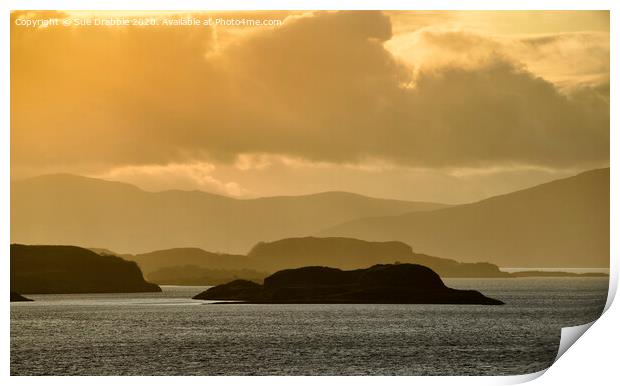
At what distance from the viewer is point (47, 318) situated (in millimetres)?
8984

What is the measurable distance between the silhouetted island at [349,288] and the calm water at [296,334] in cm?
9

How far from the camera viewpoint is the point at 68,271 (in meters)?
9.16

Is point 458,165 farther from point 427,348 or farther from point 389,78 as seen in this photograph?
point 427,348

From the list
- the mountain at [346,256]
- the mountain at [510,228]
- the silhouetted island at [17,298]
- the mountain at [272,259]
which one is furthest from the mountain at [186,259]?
the silhouetted island at [17,298]

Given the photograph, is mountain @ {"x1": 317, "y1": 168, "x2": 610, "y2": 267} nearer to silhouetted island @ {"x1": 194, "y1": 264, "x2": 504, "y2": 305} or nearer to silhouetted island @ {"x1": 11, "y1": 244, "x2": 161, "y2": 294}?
silhouetted island @ {"x1": 194, "y1": 264, "x2": 504, "y2": 305}

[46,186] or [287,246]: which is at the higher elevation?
[46,186]

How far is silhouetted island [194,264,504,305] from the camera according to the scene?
920cm

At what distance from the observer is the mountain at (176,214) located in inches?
357

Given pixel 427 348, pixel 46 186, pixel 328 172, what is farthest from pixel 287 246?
pixel 46 186

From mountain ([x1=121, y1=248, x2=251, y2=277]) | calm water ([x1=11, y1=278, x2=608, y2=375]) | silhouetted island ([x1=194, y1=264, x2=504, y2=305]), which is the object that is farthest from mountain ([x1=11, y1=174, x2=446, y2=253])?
calm water ([x1=11, y1=278, x2=608, y2=375])
